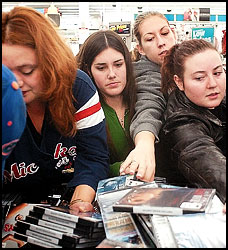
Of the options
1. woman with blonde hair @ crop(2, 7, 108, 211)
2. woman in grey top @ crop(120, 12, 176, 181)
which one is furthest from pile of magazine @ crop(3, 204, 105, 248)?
woman in grey top @ crop(120, 12, 176, 181)

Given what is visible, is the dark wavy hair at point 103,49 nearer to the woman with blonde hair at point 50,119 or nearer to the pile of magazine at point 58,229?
the woman with blonde hair at point 50,119

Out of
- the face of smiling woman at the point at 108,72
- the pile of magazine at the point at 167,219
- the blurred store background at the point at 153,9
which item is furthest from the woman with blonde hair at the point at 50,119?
the blurred store background at the point at 153,9

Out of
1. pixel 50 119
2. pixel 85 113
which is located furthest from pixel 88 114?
pixel 50 119

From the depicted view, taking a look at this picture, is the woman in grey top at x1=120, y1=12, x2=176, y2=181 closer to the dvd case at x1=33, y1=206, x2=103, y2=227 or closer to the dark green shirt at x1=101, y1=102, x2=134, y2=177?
the dark green shirt at x1=101, y1=102, x2=134, y2=177

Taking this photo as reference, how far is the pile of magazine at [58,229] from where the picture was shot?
3.00 feet

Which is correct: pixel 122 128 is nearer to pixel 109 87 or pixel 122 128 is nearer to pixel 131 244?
pixel 109 87

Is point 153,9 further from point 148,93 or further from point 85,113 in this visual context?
point 85,113

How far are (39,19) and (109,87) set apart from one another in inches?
24.8

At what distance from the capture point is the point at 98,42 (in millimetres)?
1670

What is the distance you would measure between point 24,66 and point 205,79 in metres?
0.70

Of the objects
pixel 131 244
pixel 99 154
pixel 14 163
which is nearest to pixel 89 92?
pixel 99 154

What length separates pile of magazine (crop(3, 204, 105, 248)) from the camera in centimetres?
92

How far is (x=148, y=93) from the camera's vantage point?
66.3 inches

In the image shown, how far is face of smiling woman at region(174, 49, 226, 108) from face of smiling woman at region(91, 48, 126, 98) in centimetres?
36
